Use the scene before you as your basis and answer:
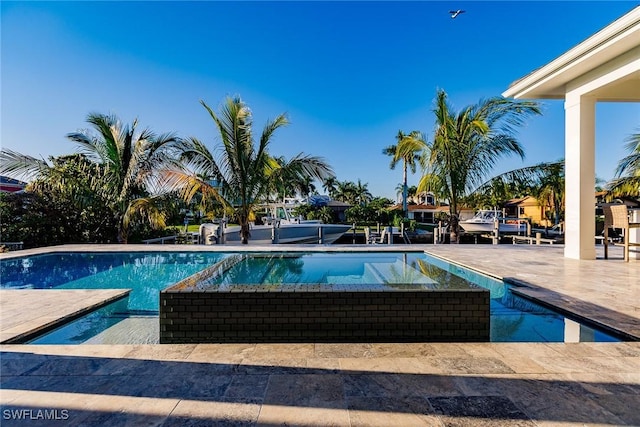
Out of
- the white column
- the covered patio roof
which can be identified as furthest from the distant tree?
the white column

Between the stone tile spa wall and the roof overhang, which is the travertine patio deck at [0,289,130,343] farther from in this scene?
the roof overhang

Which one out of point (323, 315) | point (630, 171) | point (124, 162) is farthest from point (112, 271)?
point (630, 171)

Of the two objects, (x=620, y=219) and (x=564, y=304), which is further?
(x=620, y=219)

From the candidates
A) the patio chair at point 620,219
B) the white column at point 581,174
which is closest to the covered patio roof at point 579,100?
the white column at point 581,174

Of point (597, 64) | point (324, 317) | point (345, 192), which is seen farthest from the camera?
point (345, 192)

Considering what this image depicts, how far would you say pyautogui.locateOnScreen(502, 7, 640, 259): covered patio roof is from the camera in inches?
239

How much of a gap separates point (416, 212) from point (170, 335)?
125 ft

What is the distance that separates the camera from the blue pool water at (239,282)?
328cm

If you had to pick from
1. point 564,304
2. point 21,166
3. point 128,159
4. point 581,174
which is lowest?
point 564,304

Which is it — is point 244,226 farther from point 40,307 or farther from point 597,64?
point 597,64

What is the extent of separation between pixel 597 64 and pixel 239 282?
7.46 meters

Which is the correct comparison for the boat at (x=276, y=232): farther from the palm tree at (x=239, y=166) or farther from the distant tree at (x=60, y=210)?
the distant tree at (x=60, y=210)

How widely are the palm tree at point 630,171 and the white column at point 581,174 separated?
21.6ft

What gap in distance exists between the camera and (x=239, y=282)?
350 cm
